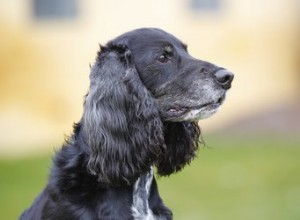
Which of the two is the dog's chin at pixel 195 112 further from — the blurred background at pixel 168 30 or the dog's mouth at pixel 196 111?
the blurred background at pixel 168 30

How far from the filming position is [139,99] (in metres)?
5.04

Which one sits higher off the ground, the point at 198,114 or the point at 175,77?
the point at 175,77

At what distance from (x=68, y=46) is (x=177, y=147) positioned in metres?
9.15

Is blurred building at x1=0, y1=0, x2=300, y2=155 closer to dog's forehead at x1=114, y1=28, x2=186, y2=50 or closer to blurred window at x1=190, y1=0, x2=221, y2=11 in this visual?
blurred window at x1=190, y1=0, x2=221, y2=11

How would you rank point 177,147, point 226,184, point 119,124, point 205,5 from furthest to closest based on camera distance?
point 205,5
point 226,184
point 177,147
point 119,124

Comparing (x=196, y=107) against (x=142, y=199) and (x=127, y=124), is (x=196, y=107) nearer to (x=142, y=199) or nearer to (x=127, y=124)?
(x=127, y=124)

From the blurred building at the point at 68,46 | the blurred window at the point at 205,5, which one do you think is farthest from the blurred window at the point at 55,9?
the blurred window at the point at 205,5

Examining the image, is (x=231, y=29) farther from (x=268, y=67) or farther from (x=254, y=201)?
(x=254, y=201)

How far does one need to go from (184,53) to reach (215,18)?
32.0 feet

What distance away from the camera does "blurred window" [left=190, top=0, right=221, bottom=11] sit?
48.8 feet

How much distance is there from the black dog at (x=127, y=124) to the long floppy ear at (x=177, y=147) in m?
0.14

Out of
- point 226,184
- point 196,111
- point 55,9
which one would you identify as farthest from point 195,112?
point 55,9

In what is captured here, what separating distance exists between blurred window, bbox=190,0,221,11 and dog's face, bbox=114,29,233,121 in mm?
9681

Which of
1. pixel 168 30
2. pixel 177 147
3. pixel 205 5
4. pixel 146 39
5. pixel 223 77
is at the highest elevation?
pixel 146 39
